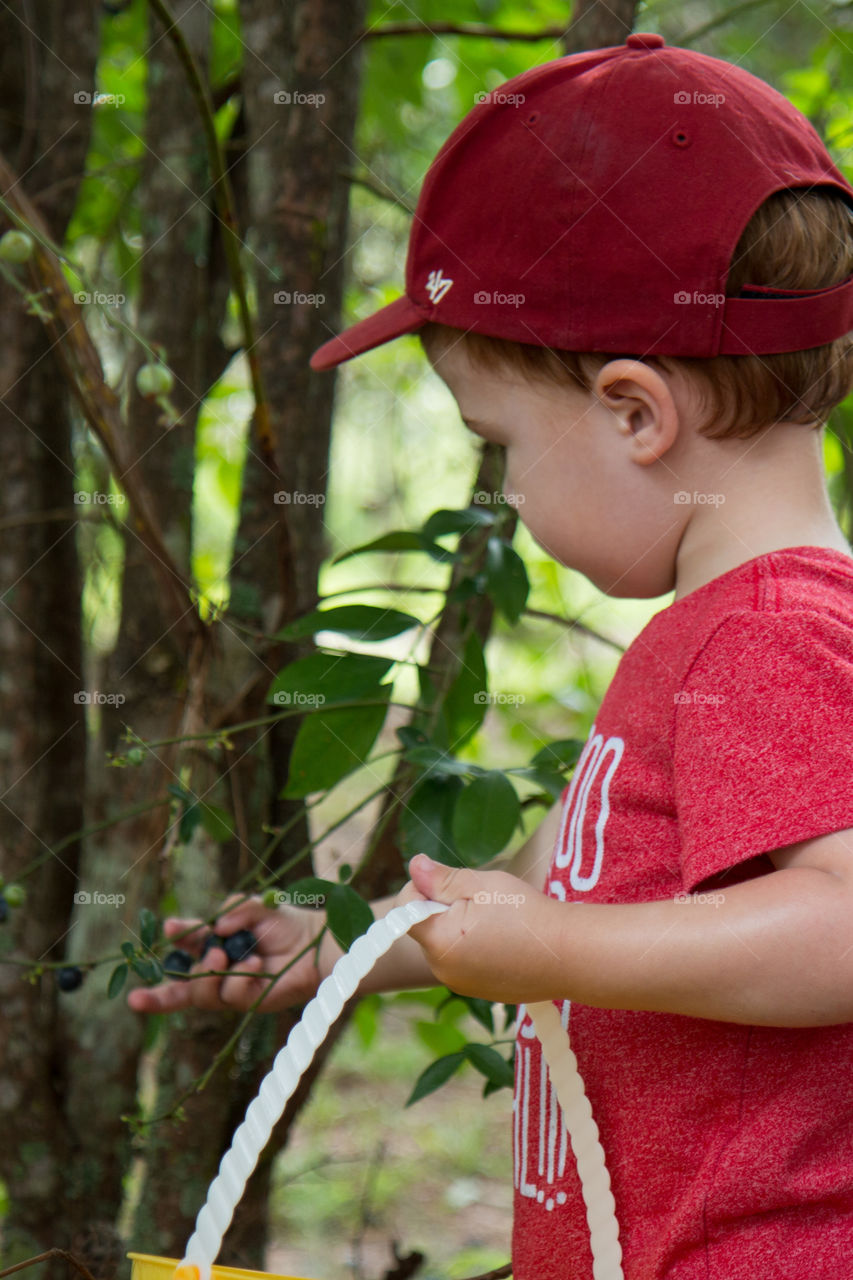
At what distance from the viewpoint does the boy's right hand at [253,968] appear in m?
0.91

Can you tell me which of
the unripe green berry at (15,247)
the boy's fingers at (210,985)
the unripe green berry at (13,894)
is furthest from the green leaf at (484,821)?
the unripe green berry at (15,247)

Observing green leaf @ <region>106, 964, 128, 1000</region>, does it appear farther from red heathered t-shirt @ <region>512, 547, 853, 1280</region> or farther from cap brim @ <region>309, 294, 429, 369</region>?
cap brim @ <region>309, 294, 429, 369</region>

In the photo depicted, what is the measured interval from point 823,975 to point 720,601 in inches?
8.1

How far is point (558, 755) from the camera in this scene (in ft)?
3.04

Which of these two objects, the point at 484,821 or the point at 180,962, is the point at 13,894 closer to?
the point at 180,962

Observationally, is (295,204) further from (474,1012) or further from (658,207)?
(474,1012)

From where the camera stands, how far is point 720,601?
0.66 m

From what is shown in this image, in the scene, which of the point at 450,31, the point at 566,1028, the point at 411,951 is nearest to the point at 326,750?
the point at 411,951

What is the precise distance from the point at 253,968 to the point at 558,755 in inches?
11.1

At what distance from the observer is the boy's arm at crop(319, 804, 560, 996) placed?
89 centimetres

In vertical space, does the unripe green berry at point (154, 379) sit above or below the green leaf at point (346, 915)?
above

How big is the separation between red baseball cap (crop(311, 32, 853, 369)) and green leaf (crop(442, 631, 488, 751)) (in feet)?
0.98

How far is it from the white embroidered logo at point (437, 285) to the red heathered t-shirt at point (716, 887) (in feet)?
0.83

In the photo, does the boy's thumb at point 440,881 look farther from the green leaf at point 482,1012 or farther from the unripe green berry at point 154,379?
the unripe green berry at point 154,379
